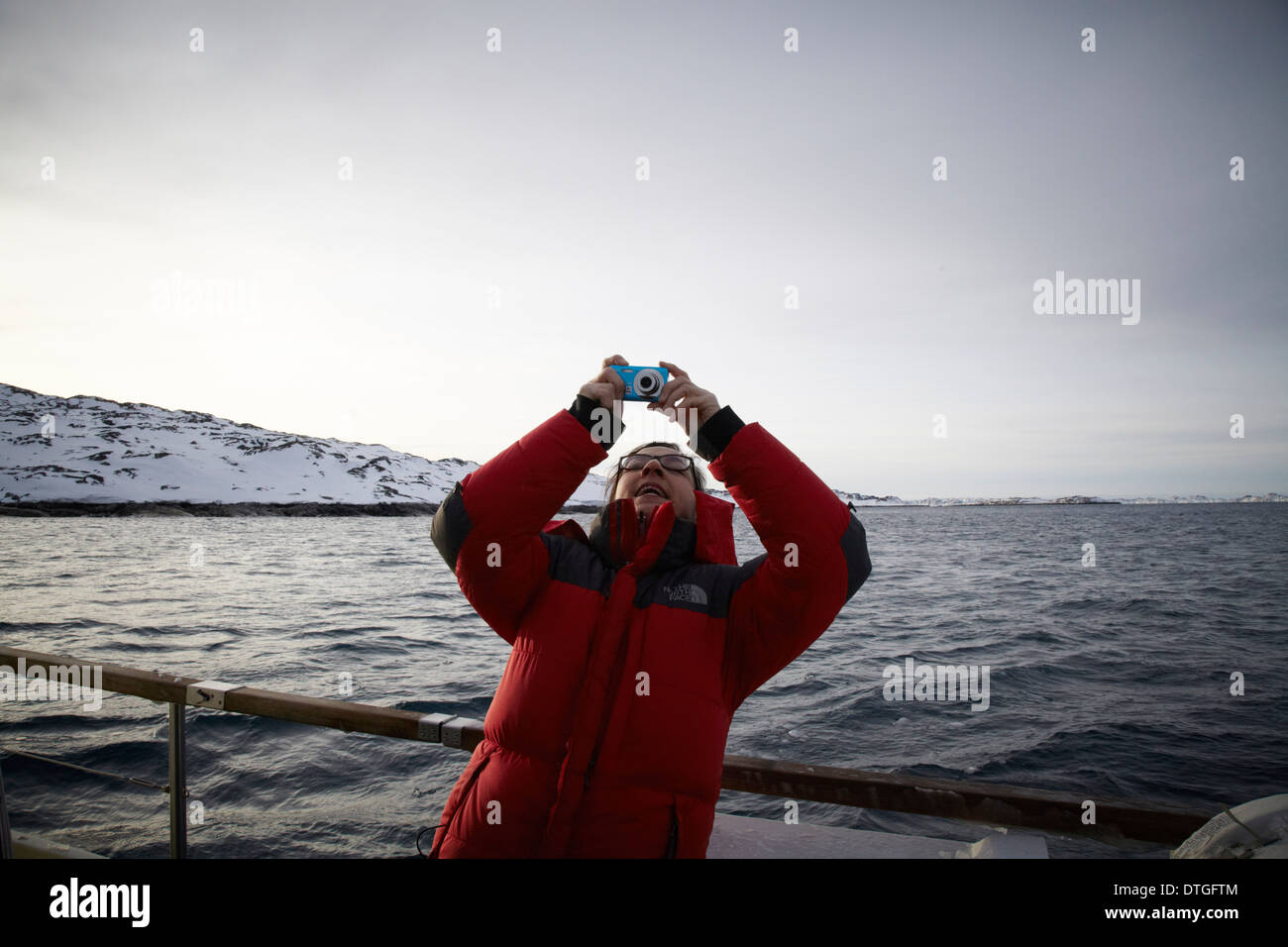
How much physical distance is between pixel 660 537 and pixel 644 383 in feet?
2.01

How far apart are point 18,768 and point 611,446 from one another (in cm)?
815

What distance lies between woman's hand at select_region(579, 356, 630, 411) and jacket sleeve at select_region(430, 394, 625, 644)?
0.04 m

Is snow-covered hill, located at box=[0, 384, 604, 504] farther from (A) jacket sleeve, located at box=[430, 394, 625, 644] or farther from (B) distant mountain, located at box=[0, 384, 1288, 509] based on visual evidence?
(A) jacket sleeve, located at box=[430, 394, 625, 644]

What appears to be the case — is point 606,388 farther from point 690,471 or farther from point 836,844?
point 836,844

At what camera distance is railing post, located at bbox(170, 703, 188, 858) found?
293cm

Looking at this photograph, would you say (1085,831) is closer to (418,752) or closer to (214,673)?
(418,752)

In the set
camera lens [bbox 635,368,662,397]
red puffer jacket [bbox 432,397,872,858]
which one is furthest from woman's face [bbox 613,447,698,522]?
camera lens [bbox 635,368,662,397]

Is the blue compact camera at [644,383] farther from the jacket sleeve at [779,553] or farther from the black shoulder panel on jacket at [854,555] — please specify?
the black shoulder panel on jacket at [854,555]

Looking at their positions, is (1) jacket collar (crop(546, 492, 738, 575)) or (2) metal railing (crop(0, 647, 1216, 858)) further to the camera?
(1) jacket collar (crop(546, 492, 738, 575))

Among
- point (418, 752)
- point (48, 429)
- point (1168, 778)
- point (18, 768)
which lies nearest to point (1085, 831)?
point (418, 752)

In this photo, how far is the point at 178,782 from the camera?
2986 mm
